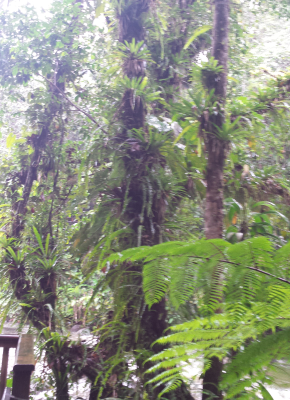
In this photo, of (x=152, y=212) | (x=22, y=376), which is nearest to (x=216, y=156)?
(x=152, y=212)

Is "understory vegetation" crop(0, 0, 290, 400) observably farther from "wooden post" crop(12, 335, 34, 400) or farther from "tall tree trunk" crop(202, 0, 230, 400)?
"wooden post" crop(12, 335, 34, 400)

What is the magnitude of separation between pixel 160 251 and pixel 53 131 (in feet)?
8.48

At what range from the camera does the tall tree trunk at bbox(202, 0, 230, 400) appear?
131 centimetres

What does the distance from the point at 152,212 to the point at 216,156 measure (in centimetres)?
51

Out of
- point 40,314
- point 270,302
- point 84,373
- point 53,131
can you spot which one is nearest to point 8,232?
point 40,314

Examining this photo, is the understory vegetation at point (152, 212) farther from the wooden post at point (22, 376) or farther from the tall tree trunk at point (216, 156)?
the wooden post at point (22, 376)

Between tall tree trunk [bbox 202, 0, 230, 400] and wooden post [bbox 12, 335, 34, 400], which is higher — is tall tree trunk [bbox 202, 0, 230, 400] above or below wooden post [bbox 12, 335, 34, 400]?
above

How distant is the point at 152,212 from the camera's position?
5.79ft

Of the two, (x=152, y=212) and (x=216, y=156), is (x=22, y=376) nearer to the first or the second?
(x=152, y=212)

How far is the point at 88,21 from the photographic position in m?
2.97

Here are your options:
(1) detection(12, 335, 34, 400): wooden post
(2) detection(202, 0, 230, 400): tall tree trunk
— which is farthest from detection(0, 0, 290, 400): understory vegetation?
(1) detection(12, 335, 34, 400): wooden post

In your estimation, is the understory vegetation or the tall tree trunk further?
the tall tree trunk

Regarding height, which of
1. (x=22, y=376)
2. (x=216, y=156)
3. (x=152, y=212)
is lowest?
(x=22, y=376)

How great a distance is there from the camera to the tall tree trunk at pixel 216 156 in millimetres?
1310
